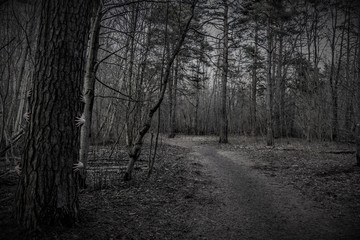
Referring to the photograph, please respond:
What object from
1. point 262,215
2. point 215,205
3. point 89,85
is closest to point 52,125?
point 89,85

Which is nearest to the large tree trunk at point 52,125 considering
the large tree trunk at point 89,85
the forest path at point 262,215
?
the large tree trunk at point 89,85

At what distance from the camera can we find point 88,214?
3.04 meters

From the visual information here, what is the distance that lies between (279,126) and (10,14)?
2045cm

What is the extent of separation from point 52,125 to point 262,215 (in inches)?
147

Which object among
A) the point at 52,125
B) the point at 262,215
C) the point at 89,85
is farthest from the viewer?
the point at 89,85

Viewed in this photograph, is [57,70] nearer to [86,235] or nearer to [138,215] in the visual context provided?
[86,235]

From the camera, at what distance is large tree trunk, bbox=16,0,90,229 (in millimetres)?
2406

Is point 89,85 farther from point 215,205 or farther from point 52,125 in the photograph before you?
point 215,205

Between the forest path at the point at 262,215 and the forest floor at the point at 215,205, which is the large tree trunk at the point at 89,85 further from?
the forest path at the point at 262,215

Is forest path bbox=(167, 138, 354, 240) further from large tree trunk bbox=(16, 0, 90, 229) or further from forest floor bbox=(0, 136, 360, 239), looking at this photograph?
large tree trunk bbox=(16, 0, 90, 229)

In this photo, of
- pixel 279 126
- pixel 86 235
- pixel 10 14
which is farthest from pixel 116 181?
pixel 279 126

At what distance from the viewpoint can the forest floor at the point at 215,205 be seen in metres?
3.00

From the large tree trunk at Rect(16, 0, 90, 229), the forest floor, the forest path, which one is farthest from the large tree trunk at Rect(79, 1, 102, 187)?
the forest path

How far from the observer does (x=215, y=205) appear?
416 centimetres
